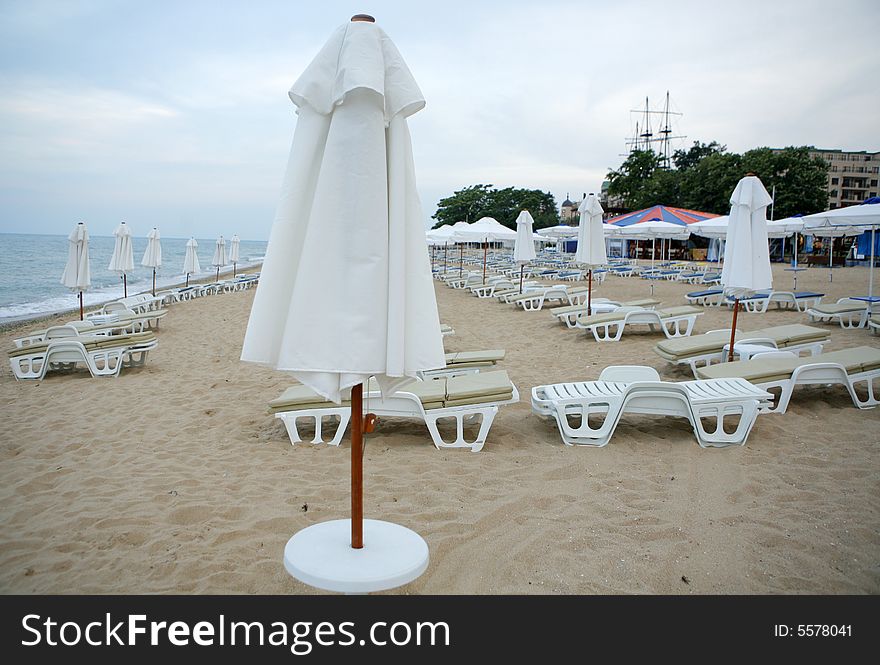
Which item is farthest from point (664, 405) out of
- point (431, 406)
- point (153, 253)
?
point (153, 253)

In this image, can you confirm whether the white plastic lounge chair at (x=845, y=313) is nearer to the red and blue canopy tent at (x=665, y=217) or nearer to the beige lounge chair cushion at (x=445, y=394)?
the beige lounge chair cushion at (x=445, y=394)

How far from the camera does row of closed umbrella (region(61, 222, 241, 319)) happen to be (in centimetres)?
1038

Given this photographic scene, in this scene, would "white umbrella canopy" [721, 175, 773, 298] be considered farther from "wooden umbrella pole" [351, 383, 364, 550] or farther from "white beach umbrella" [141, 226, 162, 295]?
"white beach umbrella" [141, 226, 162, 295]

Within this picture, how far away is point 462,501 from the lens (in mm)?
3484

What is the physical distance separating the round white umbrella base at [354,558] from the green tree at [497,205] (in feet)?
233

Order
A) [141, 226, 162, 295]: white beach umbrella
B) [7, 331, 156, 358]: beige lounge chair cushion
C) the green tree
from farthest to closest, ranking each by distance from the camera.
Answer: the green tree, [141, 226, 162, 295]: white beach umbrella, [7, 331, 156, 358]: beige lounge chair cushion

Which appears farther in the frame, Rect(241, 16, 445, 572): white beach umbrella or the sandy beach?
the sandy beach

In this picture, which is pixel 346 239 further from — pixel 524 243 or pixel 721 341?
pixel 524 243

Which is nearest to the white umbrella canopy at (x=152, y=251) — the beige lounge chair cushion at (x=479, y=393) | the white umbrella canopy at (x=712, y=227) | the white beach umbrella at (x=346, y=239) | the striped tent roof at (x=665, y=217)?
the beige lounge chair cushion at (x=479, y=393)

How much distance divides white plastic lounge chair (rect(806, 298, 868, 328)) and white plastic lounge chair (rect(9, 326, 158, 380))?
1190cm

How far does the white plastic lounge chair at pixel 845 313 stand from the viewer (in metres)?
10.2

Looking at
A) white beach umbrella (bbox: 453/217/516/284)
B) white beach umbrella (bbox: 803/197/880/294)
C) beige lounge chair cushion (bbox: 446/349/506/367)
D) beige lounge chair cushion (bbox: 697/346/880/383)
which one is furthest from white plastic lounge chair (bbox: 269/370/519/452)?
white beach umbrella (bbox: 453/217/516/284)

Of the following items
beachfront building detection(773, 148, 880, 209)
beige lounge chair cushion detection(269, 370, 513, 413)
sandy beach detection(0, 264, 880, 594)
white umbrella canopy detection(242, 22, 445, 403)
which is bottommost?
sandy beach detection(0, 264, 880, 594)
